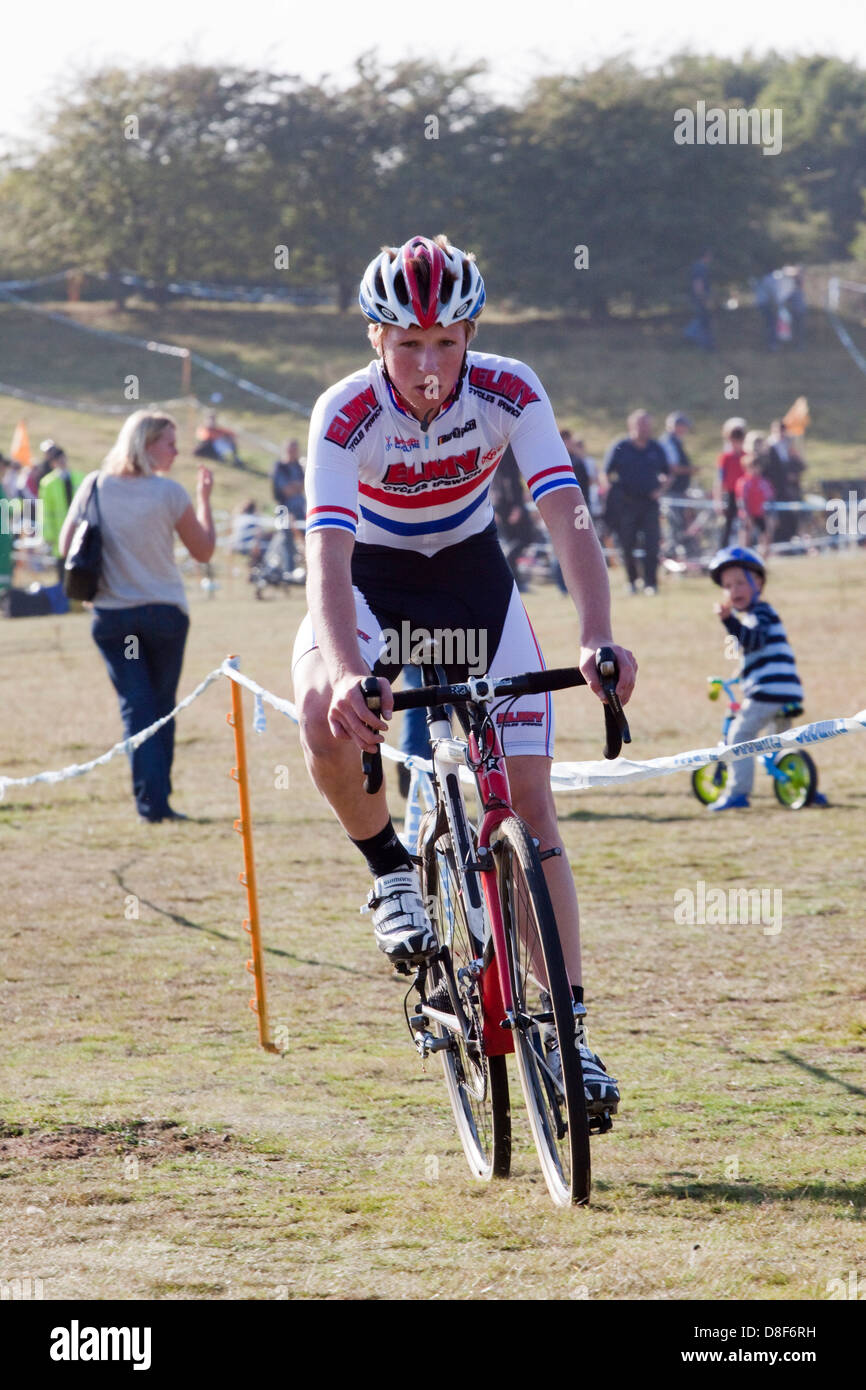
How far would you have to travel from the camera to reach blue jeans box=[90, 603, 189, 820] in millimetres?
9891

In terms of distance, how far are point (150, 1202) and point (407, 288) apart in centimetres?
245

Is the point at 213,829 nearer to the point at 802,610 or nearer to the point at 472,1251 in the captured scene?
the point at 472,1251

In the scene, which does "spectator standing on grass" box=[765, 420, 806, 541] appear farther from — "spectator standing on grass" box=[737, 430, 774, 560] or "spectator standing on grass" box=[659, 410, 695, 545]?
Answer: "spectator standing on grass" box=[659, 410, 695, 545]

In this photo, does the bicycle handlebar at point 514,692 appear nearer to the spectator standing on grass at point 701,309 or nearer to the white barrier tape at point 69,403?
the white barrier tape at point 69,403

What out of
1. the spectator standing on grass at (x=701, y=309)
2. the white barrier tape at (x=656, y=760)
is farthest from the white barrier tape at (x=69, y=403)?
the white barrier tape at (x=656, y=760)

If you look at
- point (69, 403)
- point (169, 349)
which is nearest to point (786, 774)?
point (169, 349)

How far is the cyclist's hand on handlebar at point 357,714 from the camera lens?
3.79 metres

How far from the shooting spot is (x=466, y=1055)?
459cm

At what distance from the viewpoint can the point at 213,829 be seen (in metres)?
10.2

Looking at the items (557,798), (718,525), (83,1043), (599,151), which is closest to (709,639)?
(557,798)

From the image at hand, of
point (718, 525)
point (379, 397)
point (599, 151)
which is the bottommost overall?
point (379, 397)

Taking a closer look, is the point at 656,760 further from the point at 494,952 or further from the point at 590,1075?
the point at 590,1075

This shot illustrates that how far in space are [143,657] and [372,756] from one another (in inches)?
249

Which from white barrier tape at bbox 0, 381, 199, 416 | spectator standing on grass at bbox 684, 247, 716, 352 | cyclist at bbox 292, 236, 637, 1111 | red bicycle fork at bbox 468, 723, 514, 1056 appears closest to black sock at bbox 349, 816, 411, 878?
cyclist at bbox 292, 236, 637, 1111
